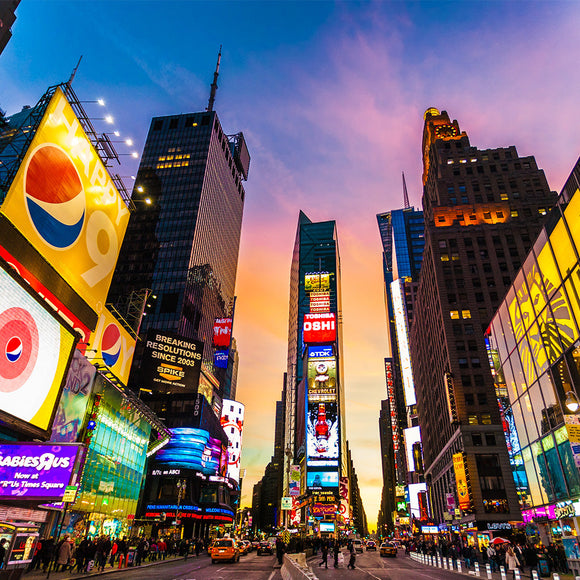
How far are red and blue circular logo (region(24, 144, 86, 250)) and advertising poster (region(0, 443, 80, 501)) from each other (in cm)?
1328

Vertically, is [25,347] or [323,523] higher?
[25,347]

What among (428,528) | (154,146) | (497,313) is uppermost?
(154,146)

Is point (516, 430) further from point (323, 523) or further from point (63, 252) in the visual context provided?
point (323, 523)

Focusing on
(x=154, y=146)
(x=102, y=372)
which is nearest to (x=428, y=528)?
(x=102, y=372)

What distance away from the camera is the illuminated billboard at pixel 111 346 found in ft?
138

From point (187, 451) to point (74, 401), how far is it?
5586 cm

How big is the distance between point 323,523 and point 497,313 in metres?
87.1

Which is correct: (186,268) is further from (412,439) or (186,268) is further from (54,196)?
(54,196)

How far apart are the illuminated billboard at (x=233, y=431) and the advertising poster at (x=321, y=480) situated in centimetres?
2122

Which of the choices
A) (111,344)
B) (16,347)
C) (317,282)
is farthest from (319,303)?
(16,347)

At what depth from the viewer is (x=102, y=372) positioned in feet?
133

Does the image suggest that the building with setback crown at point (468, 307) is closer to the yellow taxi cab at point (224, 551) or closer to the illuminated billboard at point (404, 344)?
the illuminated billboard at point (404, 344)

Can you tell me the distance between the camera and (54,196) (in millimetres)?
27547

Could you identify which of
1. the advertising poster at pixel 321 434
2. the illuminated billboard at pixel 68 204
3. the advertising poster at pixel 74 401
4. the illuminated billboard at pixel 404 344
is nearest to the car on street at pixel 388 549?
the advertising poster at pixel 74 401
